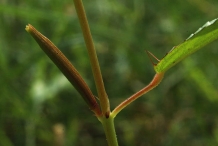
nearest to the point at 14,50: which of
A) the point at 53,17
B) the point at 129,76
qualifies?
the point at 53,17

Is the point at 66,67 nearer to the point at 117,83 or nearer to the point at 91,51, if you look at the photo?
the point at 91,51

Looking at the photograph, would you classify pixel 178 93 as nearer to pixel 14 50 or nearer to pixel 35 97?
pixel 35 97

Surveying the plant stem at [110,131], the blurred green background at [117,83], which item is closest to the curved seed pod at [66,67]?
the plant stem at [110,131]

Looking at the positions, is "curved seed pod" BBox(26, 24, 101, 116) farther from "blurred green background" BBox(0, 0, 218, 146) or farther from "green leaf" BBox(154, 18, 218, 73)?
"blurred green background" BBox(0, 0, 218, 146)

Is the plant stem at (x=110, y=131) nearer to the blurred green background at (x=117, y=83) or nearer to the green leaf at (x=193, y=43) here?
the green leaf at (x=193, y=43)

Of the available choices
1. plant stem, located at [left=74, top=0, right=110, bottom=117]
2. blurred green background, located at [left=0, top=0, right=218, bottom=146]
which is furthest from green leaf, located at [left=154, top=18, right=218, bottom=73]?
blurred green background, located at [left=0, top=0, right=218, bottom=146]

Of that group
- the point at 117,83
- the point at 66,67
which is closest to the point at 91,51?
Answer: the point at 66,67
